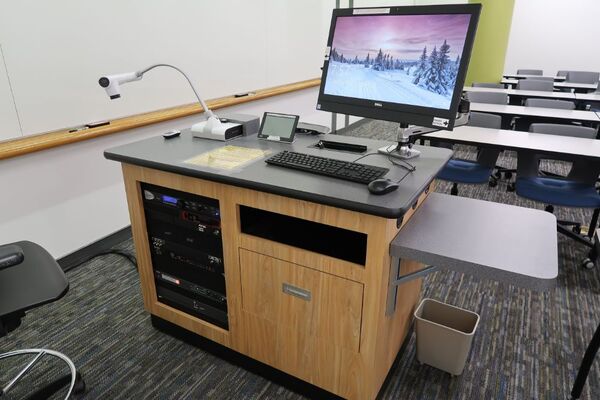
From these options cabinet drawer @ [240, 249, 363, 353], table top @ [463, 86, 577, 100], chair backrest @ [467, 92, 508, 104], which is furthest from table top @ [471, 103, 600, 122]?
cabinet drawer @ [240, 249, 363, 353]

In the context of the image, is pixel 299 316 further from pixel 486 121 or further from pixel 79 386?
pixel 486 121

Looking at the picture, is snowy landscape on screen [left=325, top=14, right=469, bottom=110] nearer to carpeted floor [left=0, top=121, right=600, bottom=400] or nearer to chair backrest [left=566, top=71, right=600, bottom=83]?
carpeted floor [left=0, top=121, right=600, bottom=400]

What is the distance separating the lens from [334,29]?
1.58 meters

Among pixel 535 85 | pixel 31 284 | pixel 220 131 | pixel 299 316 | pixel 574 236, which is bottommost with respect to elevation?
pixel 574 236

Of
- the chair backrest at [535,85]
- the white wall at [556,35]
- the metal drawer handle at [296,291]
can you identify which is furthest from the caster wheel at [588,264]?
the white wall at [556,35]

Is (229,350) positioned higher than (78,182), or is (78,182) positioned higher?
(78,182)

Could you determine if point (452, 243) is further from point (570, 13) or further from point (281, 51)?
point (570, 13)

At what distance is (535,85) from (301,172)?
16.6ft

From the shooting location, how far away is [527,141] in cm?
274

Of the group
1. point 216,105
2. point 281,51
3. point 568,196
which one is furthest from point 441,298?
point 281,51

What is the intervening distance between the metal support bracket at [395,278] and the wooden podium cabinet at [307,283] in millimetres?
24

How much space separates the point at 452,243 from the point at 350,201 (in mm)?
339

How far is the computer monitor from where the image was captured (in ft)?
4.38

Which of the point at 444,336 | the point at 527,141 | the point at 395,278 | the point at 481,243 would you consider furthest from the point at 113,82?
the point at 527,141
